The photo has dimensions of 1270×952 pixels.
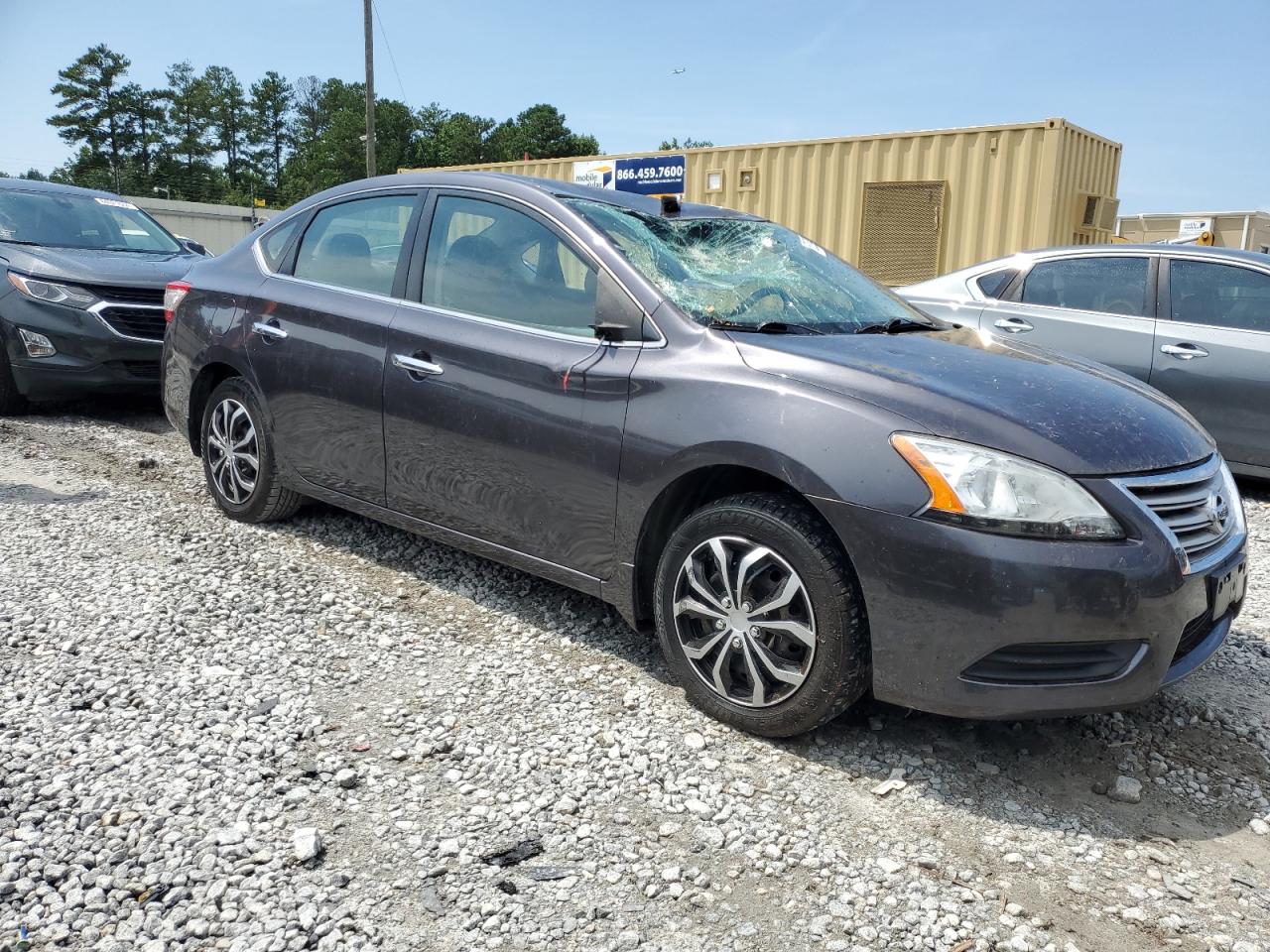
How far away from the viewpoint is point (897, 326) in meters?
3.75

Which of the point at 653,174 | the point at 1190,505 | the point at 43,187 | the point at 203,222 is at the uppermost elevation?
the point at 653,174

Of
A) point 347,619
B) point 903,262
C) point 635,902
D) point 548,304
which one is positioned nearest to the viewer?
point 635,902

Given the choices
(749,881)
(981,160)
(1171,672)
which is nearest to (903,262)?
(981,160)

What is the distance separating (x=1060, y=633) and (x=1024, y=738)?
0.69m

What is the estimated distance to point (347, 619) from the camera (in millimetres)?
3906

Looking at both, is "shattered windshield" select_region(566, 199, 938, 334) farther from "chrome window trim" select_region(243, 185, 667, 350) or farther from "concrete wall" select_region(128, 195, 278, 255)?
"concrete wall" select_region(128, 195, 278, 255)

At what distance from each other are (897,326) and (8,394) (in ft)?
22.3

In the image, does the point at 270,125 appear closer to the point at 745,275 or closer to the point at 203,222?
the point at 203,222

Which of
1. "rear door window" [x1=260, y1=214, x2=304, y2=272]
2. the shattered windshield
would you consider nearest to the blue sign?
"rear door window" [x1=260, y1=214, x2=304, y2=272]

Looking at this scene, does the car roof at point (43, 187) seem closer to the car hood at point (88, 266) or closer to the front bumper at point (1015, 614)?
Result: the car hood at point (88, 266)

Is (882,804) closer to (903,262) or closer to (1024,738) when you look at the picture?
(1024,738)

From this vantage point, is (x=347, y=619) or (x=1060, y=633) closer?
(x=1060, y=633)

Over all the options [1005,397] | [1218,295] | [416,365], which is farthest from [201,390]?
[1218,295]

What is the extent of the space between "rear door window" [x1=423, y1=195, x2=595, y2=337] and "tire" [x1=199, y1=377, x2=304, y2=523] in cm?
126
